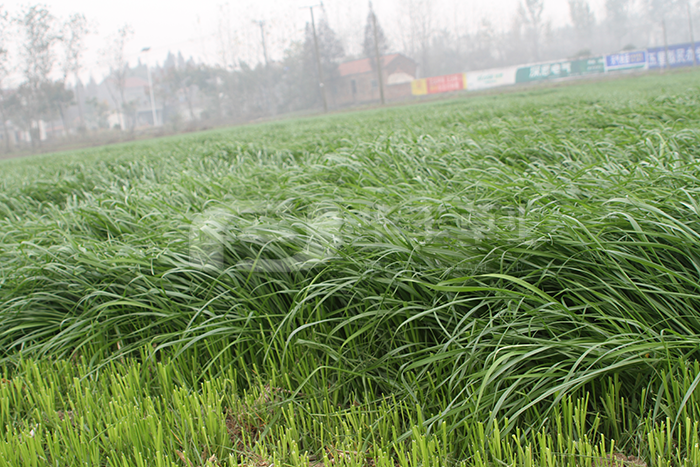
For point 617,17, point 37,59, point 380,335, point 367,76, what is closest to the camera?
point 380,335

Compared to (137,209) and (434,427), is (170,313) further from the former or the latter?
(137,209)

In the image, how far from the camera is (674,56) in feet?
145

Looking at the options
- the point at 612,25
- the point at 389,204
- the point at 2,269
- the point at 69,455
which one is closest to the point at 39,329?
the point at 2,269

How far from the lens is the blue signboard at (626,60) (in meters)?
43.5

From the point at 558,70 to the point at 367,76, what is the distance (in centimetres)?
2488

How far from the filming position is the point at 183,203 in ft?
10.8

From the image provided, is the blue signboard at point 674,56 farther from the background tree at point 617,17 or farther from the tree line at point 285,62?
the background tree at point 617,17

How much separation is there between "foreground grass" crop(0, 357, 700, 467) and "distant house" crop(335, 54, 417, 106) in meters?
59.0

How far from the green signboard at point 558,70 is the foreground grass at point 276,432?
4976 centimetres

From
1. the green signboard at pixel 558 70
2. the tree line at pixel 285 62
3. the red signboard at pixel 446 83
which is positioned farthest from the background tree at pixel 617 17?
the red signboard at pixel 446 83

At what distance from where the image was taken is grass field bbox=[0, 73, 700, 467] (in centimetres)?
120
